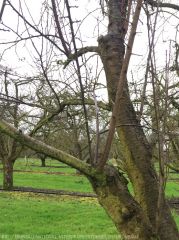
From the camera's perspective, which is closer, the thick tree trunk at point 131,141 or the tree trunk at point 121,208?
the tree trunk at point 121,208

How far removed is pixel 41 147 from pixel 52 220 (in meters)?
10.4

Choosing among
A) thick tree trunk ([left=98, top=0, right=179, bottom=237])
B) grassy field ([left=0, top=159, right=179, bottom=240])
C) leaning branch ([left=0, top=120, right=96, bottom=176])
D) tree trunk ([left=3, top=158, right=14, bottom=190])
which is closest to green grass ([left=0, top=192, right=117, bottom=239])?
grassy field ([left=0, top=159, right=179, bottom=240])

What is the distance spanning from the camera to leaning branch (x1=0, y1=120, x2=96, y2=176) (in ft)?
5.77

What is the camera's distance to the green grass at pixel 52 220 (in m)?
9.80

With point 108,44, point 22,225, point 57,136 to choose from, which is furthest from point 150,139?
point 57,136

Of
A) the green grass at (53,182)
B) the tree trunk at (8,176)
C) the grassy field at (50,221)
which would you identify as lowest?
the grassy field at (50,221)

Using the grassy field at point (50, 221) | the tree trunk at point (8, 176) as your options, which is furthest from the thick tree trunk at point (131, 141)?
the tree trunk at point (8, 176)

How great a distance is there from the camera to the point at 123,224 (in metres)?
1.96

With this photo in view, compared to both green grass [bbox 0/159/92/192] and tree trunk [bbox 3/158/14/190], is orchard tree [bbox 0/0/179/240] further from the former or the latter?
tree trunk [bbox 3/158/14/190]

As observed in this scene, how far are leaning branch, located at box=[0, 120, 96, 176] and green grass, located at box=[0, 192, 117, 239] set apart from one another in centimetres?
755

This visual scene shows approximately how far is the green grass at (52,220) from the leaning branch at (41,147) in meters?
7.55

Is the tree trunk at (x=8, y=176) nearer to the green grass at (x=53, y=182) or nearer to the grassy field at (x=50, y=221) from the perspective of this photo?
the green grass at (x=53, y=182)

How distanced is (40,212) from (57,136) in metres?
2.46

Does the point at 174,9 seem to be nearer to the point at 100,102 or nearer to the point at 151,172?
the point at 100,102
